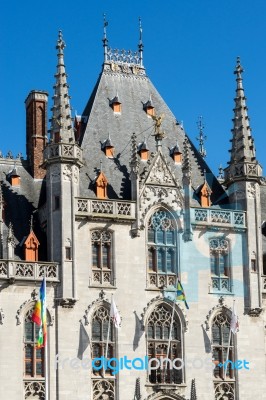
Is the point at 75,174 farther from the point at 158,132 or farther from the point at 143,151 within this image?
the point at 158,132

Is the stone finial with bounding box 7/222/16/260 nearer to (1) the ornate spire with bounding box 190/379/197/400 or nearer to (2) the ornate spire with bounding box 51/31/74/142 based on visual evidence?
(2) the ornate spire with bounding box 51/31/74/142

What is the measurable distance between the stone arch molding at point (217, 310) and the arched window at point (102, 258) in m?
5.49

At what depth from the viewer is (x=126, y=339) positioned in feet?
195

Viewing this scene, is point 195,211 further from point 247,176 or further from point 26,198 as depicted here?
point 26,198

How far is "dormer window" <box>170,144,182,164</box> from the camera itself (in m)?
65.2

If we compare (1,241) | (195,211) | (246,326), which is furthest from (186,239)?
(1,241)

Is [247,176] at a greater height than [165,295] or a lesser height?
greater

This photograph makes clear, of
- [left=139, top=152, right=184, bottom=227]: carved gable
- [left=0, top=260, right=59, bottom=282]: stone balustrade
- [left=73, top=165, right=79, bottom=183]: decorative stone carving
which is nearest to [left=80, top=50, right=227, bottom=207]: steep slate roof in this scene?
[left=73, top=165, right=79, bottom=183]: decorative stone carving

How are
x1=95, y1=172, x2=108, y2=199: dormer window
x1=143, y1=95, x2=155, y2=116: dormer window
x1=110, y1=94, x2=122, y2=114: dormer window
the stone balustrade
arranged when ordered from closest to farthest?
the stone balustrade
x1=95, y1=172, x2=108, y2=199: dormer window
x1=110, y1=94, x2=122, y2=114: dormer window
x1=143, y1=95, x2=155, y2=116: dormer window

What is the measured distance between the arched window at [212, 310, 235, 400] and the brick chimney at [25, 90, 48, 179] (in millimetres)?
12437

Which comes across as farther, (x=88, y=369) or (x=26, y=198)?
(x=26, y=198)

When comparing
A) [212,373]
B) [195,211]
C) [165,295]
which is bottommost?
[212,373]

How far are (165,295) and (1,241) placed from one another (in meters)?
8.73

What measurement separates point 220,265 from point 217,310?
247 centimetres
